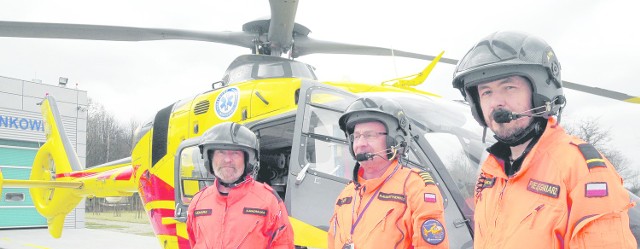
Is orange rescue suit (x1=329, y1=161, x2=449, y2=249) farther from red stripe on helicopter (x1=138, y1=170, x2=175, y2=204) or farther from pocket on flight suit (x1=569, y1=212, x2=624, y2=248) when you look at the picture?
red stripe on helicopter (x1=138, y1=170, x2=175, y2=204)

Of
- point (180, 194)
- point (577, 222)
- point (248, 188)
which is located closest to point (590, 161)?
point (577, 222)

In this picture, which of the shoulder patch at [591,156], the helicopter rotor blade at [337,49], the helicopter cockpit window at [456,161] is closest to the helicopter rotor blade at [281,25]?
the helicopter rotor blade at [337,49]

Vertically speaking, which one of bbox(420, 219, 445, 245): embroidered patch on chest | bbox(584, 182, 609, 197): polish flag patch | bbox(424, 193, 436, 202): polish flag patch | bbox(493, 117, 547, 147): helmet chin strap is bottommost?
bbox(420, 219, 445, 245): embroidered patch on chest

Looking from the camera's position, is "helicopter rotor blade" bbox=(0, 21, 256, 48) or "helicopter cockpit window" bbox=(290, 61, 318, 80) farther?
"helicopter cockpit window" bbox=(290, 61, 318, 80)

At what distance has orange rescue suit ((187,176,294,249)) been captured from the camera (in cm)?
318

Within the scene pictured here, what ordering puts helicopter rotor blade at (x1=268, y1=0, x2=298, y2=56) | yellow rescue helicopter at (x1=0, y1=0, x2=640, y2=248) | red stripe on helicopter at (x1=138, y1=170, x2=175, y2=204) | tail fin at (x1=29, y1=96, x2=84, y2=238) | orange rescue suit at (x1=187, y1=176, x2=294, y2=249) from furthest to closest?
1. tail fin at (x1=29, y1=96, x2=84, y2=238)
2. red stripe on helicopter at (x1=138, y1=170, x2=175, y2=204)
3. helicopter rotor blade at (x1=268, y1=0, x2=298, y2=56)
4. yellow rescue helicopter at (x1=0, y1=0, x2=640, y2=248)
5. orange rescue suit at (x1=187, y1=176, x2=294, y2=249)

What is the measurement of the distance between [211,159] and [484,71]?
240 centimetres

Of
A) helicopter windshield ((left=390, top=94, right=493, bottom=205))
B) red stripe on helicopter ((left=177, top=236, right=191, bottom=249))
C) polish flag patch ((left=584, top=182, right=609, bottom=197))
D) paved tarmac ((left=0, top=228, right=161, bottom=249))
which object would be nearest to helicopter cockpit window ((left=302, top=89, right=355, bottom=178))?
helicopter windshield ((left=390, top=94, right=493, bottom=205))

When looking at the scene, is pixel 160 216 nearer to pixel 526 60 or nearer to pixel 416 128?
pixel 416 128

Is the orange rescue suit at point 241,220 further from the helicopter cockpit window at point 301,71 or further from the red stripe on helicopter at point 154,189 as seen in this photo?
the helicopter cockpit window at point 301,71

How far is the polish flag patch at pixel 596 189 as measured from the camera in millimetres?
1351

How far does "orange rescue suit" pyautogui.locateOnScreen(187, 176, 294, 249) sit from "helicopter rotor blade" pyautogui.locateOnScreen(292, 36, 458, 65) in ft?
10.8

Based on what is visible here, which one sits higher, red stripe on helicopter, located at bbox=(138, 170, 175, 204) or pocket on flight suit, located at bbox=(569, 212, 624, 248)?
pocket on flight suit, located at bbox=(569, 212, 624, 248)

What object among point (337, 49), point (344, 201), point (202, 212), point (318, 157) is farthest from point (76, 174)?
point (344, 201)
